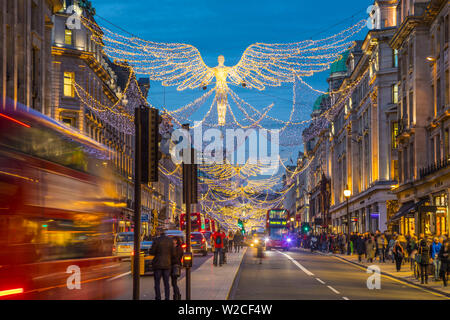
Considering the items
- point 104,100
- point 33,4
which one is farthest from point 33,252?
point 104,100

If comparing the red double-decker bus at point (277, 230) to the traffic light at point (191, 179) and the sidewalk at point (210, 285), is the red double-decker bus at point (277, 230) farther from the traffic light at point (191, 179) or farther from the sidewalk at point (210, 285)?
the traffic light at point (191, 179)

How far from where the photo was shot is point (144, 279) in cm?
2936

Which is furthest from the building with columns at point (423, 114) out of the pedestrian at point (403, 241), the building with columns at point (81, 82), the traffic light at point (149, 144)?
the traffic light at point (149, 144)

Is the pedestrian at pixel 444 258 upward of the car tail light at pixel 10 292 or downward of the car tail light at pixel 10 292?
downward

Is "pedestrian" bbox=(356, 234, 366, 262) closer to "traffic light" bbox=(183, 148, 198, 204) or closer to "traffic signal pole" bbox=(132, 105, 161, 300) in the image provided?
"traffic light" bbox=(183, 148, 198, 204)

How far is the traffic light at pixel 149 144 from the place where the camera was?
480 inches

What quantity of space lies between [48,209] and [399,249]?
90.0 ft

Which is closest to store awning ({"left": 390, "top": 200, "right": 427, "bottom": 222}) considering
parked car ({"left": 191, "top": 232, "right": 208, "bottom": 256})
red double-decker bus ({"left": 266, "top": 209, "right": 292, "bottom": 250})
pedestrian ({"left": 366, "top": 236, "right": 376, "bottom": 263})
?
pedestrian ({"left": 366, "top": 236, "right": 376, "bottom": 263})

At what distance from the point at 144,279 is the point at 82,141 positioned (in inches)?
586

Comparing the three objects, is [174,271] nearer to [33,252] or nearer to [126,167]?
[33,252]

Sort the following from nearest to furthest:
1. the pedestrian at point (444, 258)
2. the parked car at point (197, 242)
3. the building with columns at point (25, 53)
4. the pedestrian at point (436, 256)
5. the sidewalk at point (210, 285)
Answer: the sidewalk at point (210, 285) < the pedestrian at point (444, 258) < the pedestrian at point (436, 256) < the building with columns at point (25, 53) < the parked car at point (197, 242)

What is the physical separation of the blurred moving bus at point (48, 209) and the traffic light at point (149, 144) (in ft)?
5.73

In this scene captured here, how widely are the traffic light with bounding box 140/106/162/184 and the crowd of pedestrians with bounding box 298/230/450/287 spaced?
17.9m

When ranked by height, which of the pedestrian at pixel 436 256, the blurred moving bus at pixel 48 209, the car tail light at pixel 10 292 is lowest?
the pedestrian at pixel 436 256
